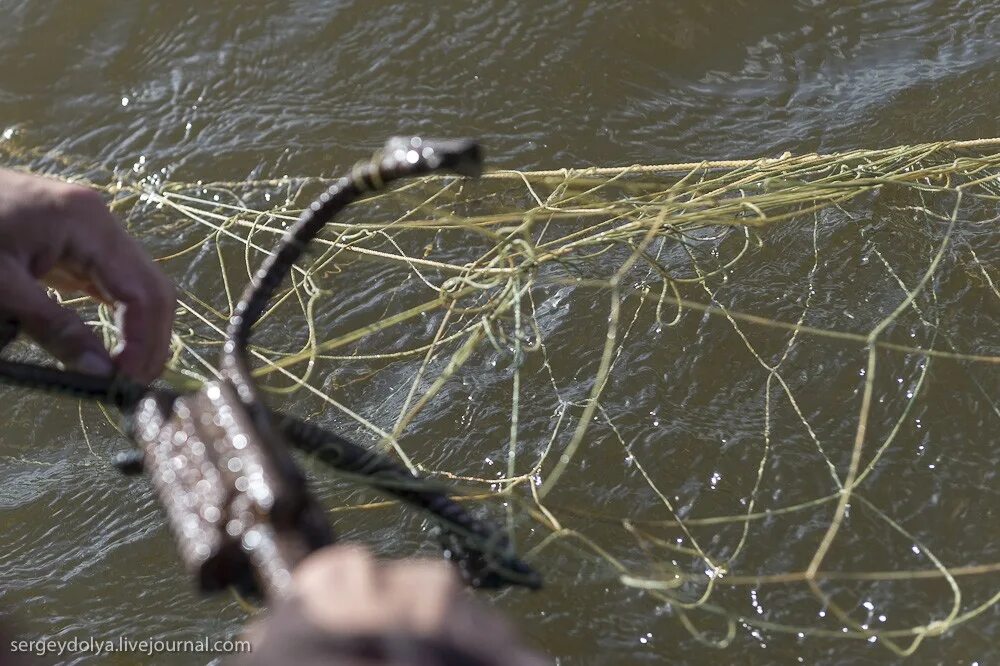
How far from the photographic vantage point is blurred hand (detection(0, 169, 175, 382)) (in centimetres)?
161

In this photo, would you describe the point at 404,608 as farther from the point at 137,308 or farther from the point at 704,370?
the point at 704,370

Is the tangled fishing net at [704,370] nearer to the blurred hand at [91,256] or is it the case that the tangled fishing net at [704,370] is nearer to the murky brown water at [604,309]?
the murky brown water at [604,309]

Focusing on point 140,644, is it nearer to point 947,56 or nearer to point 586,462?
point 586,462

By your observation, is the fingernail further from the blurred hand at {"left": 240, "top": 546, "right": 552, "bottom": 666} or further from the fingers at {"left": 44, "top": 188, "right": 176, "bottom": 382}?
the blurred hand at {"left": 240, "top": 546, "right": 552, "bottom": 666}

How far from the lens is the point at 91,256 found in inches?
64.5

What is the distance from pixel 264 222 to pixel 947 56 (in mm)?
Answer: 1999

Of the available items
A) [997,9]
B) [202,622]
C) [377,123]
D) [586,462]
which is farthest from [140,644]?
[997,9]

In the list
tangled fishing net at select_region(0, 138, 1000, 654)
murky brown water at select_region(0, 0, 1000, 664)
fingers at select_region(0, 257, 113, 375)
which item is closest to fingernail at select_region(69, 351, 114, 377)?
fingers at select_region(0, 257, 113, 375)

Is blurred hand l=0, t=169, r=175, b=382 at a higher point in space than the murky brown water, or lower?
higher

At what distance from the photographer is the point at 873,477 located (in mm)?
2039

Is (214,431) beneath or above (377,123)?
above

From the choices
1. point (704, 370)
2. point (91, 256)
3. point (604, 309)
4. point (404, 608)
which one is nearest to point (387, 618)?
point (404, 608)

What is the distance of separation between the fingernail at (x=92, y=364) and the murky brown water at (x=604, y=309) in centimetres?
62

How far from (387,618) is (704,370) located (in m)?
1.73
